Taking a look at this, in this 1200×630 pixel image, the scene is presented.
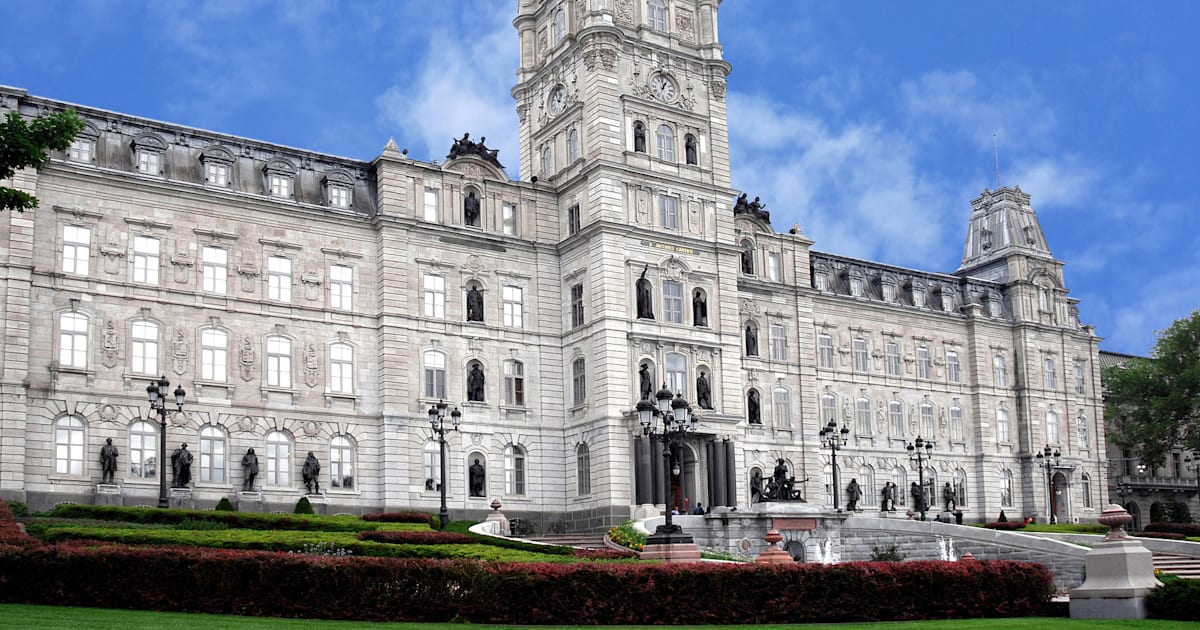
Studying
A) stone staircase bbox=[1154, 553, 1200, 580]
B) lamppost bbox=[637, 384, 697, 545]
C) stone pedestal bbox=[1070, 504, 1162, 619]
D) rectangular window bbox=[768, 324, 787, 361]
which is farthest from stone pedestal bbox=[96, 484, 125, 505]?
stone staircase bbox=[1154, 553, 1200, 580]

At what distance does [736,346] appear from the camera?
6106cm

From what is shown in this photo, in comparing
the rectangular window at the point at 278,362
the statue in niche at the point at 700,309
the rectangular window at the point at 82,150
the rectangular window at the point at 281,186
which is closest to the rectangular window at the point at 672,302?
the statue in niche at the point at 700,309

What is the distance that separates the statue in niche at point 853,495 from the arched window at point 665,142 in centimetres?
2134

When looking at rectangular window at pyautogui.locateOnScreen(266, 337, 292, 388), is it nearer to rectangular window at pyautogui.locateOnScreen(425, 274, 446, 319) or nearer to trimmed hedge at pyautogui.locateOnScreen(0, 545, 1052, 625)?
rectangular window at pyautogui.locateOnScreen(425, 274, 446, 319)

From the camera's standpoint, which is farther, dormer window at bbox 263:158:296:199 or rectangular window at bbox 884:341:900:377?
rectangular window at bbox 884:341:900:377

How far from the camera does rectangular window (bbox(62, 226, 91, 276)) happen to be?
49.1 metres

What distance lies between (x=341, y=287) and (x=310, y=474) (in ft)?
26.5

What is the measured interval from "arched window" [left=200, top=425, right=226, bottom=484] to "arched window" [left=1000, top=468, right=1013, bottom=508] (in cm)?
4742

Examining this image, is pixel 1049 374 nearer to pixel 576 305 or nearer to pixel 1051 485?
pixel 1051 485

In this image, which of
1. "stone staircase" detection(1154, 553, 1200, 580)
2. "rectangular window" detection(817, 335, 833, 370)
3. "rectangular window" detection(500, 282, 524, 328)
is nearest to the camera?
"stone staircase" detection(1154, 553, 1200, 580)

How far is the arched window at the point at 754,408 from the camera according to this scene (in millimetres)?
67938

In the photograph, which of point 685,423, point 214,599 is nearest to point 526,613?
point 214,599

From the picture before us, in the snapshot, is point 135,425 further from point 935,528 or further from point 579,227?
point 935,528

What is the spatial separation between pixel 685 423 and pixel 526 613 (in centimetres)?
1421
